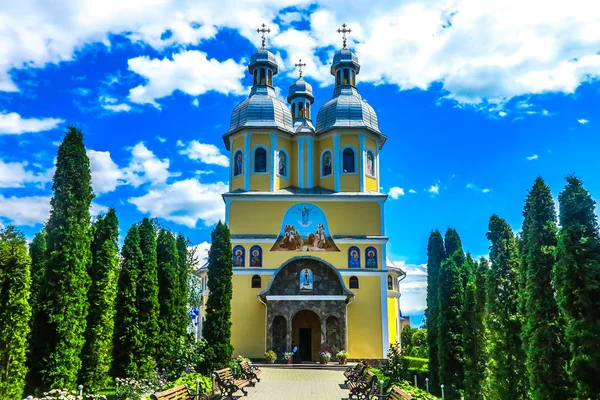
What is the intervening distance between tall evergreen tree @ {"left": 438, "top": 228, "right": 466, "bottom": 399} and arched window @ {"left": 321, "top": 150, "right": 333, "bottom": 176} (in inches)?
617

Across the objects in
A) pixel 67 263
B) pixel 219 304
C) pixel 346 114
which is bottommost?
pixel 219 304

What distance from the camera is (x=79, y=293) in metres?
13.0

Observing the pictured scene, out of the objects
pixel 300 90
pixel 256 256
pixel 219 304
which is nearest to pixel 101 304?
pixel 219 304

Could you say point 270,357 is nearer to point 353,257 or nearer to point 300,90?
point 353,257

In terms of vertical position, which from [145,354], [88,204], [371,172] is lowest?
[145,354]

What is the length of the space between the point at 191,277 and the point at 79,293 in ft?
82.6

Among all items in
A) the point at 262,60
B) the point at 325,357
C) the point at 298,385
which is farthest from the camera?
the point at 262,60

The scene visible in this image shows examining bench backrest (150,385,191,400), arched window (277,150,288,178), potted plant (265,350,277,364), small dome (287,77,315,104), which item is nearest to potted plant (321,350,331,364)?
potted plant (265,350,277,364)

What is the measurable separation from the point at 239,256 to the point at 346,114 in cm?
1059

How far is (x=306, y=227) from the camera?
30.1 metres

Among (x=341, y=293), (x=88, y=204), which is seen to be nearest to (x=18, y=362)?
(x=88, y=204)

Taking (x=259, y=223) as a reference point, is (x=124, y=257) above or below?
below

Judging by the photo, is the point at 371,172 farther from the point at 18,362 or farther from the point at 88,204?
the point at 18,362

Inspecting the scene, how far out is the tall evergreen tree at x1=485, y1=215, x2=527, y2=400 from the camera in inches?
421
